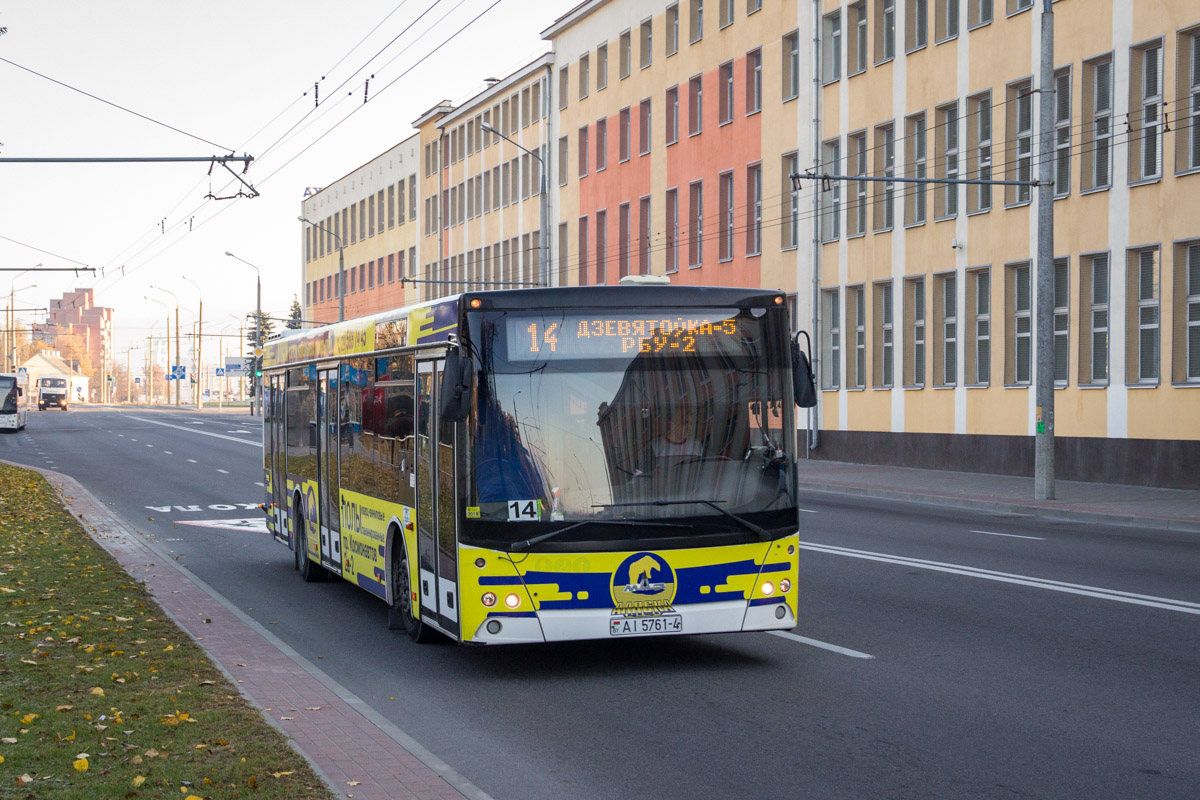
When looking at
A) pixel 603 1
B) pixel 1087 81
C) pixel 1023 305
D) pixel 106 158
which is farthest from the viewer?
pixel 603 1

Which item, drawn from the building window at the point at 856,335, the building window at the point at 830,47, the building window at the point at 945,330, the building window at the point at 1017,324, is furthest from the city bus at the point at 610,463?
the building window at the point at 830,47

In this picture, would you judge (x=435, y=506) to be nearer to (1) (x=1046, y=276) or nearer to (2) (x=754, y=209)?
(1) (x=1046, y=276)

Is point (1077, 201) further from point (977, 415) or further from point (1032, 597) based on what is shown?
point (1032, 597)

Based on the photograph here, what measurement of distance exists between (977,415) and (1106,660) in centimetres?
2550

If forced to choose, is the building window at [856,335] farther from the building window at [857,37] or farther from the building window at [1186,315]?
the building window at [1186,315]

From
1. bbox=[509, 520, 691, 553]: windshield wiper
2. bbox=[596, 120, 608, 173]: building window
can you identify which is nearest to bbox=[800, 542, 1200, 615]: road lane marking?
bbox=[509, 520, 691, 553]: windshield wiper

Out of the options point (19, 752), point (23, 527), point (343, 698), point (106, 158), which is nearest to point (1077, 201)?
point (106, 158)

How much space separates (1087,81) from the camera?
30.6 metres

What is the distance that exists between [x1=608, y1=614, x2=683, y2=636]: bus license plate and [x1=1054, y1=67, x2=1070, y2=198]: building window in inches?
963

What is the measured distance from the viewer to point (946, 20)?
35844 mm

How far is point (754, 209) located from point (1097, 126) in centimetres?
1586

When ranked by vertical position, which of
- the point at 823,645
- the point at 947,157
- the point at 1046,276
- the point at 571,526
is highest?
the point at 947,157

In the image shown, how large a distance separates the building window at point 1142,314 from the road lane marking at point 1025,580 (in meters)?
14.3

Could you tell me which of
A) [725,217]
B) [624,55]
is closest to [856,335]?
[725,217]
